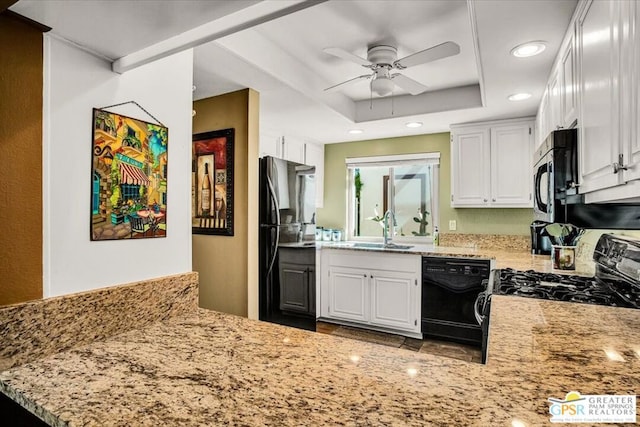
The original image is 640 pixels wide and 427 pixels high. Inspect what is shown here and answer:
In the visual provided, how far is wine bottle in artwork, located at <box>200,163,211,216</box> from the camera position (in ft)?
8.79

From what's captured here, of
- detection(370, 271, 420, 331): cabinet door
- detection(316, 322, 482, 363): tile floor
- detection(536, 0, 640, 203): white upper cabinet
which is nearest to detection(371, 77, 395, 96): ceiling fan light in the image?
detection(536, 0, 640, 203): white upper cabinet

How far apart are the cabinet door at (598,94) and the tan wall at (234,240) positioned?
1914 mm

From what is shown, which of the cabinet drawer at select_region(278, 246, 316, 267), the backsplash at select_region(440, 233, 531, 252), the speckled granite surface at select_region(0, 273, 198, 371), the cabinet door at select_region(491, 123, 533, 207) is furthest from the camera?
the backsplash at select_region(440, 233, 531, 252)

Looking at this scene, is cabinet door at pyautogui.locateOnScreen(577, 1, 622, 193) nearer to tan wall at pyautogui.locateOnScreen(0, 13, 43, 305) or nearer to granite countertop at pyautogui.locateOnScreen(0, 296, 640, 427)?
granite countertop at pyautogui.locateOnScreen(0, 296, 640, 427)

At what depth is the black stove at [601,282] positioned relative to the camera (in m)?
1.45

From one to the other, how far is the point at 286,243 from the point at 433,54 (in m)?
1.68

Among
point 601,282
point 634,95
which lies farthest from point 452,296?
point 634,95

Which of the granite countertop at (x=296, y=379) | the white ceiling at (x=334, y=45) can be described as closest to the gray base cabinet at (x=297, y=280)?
the white ceiling at (x=334, y=45)

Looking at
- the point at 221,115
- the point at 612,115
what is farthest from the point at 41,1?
the point at 221,115

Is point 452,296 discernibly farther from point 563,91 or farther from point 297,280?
point 563,91

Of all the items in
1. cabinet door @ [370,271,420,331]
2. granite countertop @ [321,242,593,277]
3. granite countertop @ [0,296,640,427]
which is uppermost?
granite countertop @ [0,296,640,427]

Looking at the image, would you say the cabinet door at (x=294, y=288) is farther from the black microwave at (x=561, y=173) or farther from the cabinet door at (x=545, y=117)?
the cabinet door at (x=545, y=117)

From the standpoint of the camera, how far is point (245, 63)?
2.16 m

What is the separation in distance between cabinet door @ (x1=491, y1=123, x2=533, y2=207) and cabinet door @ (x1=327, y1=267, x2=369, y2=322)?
1540 millimetres
